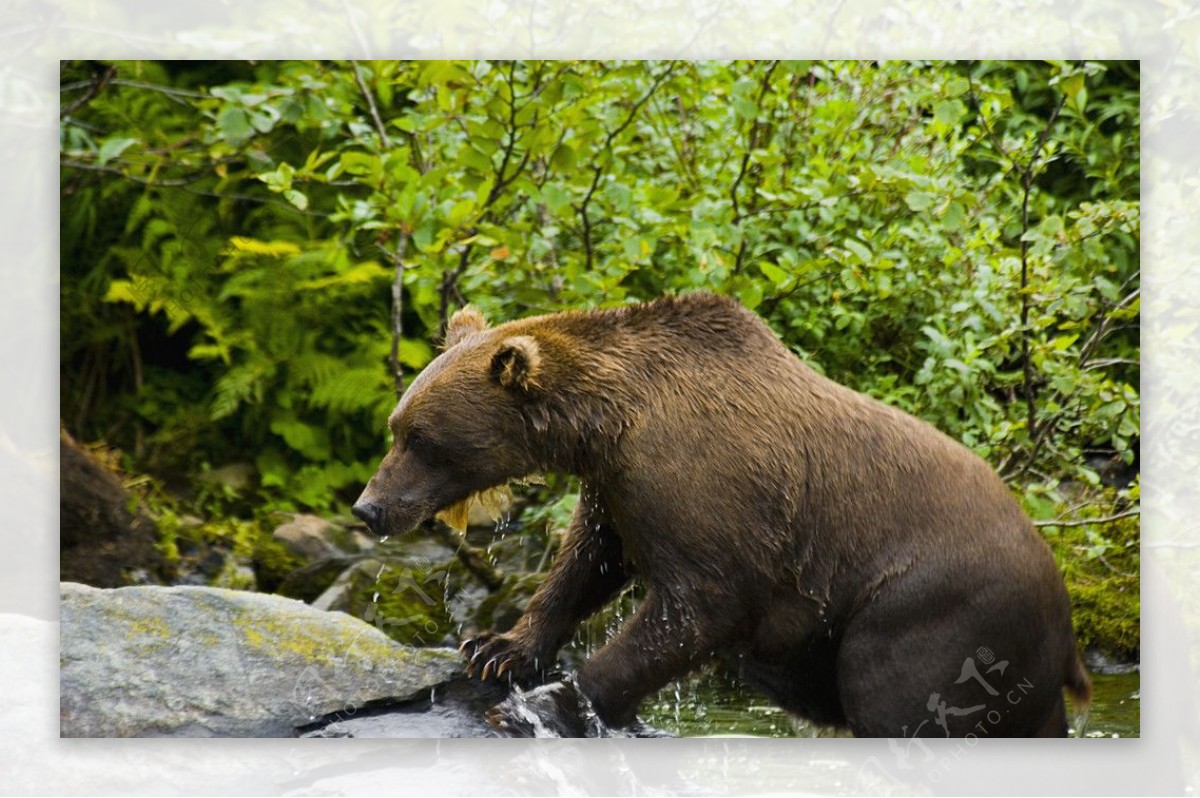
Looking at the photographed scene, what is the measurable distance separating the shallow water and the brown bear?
0.59 meters

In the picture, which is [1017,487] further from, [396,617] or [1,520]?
[1,520]

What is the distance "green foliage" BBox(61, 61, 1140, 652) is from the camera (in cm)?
589

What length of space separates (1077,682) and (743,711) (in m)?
1.26

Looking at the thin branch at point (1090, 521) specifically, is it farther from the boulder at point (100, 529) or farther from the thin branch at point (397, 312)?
the boulder at point (100, 529)

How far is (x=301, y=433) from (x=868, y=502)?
3.65 meters

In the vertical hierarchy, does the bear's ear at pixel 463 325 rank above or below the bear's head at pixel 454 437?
above

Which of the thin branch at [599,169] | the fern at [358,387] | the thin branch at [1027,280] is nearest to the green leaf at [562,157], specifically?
the thin branch at [599,169]

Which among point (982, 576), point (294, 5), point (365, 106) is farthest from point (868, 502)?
point (365, 106)

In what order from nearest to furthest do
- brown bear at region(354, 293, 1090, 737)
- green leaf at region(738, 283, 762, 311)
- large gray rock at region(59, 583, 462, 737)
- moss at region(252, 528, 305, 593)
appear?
brown bear at region(354, 293, 1090, 737), large gray rock at region(59, 583, 462, 737), green leaf at region(738, 283, 762, 311), moss at region(252, 528, 305, 593)

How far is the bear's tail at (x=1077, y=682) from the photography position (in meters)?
4.90

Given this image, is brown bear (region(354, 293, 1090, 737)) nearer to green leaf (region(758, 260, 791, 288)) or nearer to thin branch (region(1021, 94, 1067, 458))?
green leaf (region(758, 260, 791, 288))

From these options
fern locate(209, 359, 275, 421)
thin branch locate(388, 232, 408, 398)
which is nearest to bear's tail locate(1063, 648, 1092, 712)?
thin branch locate(388, 232, 408, 398)

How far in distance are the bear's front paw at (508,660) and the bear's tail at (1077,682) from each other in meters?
1.80

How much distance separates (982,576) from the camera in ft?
15.4
